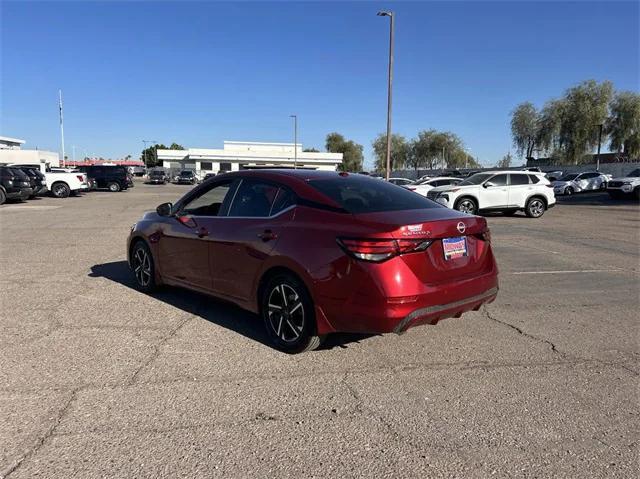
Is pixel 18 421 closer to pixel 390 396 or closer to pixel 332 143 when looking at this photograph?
pixel 390 396

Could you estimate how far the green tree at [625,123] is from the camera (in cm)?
5088

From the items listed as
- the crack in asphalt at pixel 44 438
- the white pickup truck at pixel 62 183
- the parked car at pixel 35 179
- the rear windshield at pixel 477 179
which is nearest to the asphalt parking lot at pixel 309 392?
the crack in asphalt at pixel 44 438

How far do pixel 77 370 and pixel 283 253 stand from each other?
1.88m

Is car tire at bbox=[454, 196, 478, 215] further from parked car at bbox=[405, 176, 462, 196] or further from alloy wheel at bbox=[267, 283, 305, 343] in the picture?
alloy wheel at bbox=[267, 283, 305, 343]

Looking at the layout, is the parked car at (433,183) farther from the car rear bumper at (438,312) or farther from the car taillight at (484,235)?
the car rear bumper at (438,312)

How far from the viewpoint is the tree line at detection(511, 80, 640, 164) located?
5100cm

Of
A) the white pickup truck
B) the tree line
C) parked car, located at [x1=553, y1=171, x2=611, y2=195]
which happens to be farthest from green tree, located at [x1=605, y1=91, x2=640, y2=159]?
the white pickup truck

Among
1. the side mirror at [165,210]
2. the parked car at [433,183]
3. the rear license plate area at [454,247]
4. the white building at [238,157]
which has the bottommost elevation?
the rear license plate area at [454,247]

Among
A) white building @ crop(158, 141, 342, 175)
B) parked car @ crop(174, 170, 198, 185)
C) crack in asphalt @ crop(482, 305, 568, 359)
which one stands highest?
white building @ crop(158, 141, 342, 175)

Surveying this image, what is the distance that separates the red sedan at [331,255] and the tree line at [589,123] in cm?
5246

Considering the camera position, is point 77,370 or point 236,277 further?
point 236,277

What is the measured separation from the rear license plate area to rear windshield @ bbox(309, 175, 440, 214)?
480mm

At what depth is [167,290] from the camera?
652 centimetres

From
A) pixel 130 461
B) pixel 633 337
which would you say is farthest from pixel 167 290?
pixel 633 337
